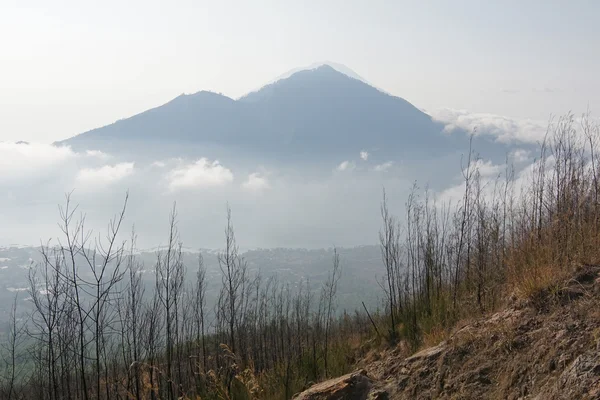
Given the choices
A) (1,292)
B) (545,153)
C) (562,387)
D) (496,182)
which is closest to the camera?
(562,387)

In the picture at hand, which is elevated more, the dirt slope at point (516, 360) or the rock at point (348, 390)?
the dirt slope at point (516, 360)

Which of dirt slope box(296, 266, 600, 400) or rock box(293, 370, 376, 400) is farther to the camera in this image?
rock box(293, 370, 376, 400)

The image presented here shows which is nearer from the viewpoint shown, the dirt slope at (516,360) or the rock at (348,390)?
the dirt slope at (516,360)

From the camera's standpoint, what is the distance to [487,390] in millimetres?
3836

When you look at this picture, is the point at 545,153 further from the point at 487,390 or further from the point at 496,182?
the point at 487,390

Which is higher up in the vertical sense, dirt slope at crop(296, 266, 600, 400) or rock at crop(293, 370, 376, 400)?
dirt slope at crop(296, 266, 600, 400)

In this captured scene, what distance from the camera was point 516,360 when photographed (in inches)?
153

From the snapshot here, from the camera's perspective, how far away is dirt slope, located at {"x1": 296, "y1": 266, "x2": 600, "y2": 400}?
3.37m

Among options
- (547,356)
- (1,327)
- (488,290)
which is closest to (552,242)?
(488,290)

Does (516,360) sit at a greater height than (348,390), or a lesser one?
greater

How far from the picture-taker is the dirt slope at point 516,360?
337 centimetres

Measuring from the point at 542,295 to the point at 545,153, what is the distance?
13.3 ft

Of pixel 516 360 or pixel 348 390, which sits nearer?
pixel 516 360

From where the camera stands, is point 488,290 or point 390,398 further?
point 488,290
